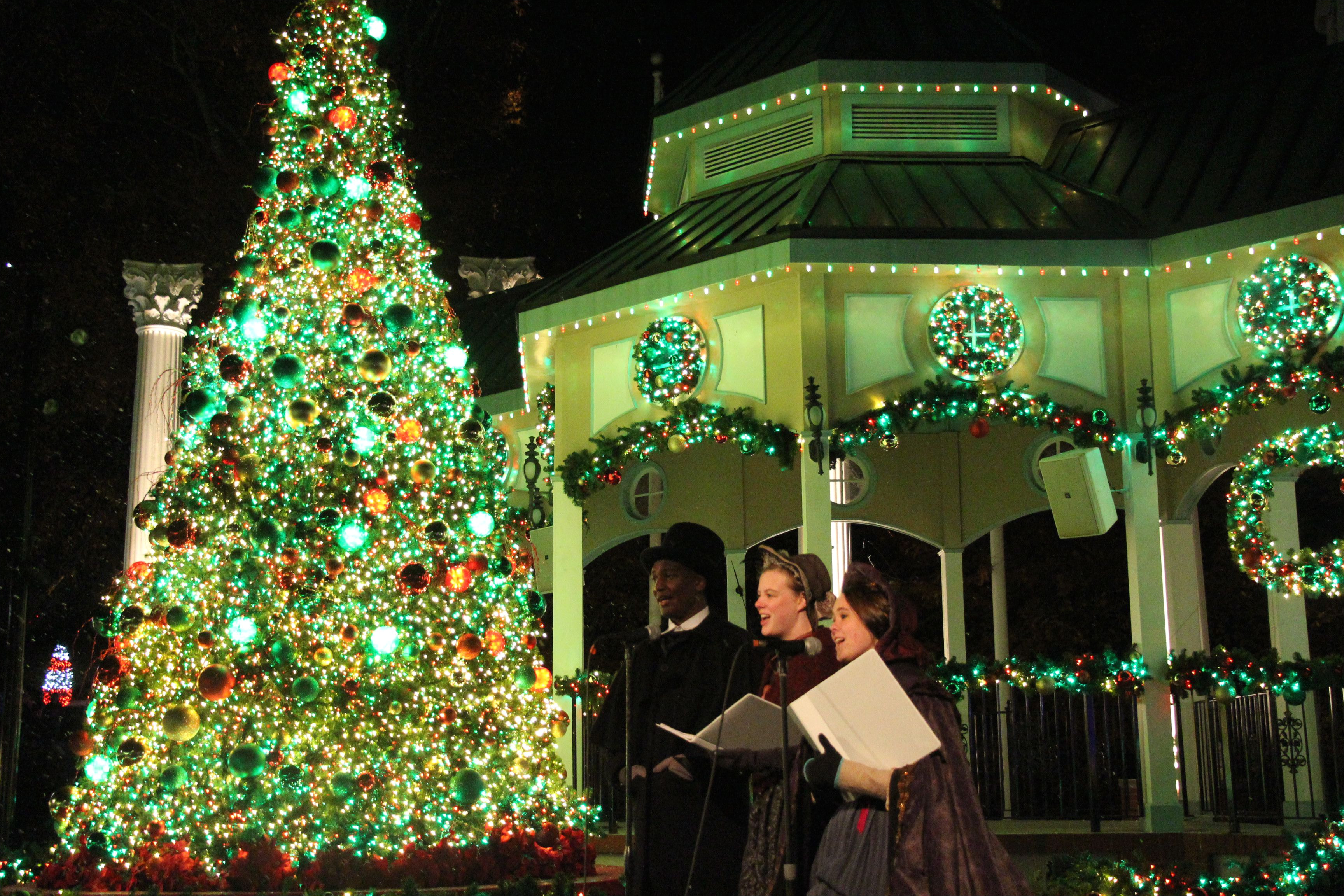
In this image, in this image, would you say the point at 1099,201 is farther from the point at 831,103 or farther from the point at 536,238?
the point at 536,238

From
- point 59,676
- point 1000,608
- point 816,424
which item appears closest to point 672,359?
point 816,424

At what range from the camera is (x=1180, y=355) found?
1127cm

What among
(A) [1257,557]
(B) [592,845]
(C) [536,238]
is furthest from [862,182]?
(C) [536,238]

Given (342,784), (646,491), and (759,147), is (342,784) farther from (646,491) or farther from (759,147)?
(759,147)

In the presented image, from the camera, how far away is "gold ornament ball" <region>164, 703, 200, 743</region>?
8242 millimetres

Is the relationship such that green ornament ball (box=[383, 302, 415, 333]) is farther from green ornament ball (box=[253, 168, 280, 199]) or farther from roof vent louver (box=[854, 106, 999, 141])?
roof vent louver (box=[854, 106, 999, 141])

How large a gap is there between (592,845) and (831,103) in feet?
23.4

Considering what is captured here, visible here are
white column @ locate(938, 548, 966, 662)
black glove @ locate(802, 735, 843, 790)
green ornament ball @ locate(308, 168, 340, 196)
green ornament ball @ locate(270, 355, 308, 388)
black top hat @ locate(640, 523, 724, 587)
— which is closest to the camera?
black glove @ locate(802, 735, 843, 790)

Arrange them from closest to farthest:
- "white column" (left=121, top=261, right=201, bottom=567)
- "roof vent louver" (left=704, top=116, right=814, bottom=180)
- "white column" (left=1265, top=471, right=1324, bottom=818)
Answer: "white column" (left=1265, top=471, right=1324, bottom=818), "roof vent louver" (left=704, top=116, right=814, bottom=180), "white column" (left=121, top=261, right=201, bottom=567)

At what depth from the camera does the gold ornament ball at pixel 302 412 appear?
8.81 metres

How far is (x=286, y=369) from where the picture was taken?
346 inches

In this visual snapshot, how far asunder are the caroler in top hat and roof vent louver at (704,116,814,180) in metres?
7.52

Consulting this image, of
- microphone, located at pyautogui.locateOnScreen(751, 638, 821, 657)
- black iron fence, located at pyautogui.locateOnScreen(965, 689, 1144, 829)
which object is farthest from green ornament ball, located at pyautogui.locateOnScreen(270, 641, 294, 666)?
black iron fence, located at pyautogui.locateOnScreen(965, 689, 1144, 829)

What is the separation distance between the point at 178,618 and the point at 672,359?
16.1 feet
